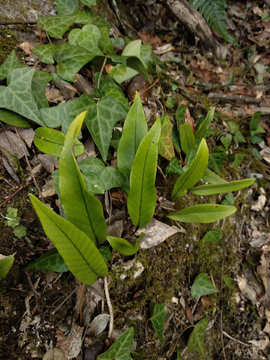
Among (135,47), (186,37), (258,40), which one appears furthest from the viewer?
(258,40)

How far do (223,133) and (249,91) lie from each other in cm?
77

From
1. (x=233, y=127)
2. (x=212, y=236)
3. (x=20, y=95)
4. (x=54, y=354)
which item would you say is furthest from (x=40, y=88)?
(x=233, y=127)

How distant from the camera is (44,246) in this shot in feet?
2.73

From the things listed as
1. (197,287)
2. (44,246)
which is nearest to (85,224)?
(44,246)

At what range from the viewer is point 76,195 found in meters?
0.68

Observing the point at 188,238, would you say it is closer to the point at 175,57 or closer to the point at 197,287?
the point at 197,287

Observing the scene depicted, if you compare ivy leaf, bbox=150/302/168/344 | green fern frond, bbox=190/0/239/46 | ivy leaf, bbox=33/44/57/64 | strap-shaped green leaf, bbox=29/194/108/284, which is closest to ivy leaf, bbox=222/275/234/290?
ivy leaf, bbox=150/302/168/344

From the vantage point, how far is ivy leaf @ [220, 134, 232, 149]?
1570 millimetres

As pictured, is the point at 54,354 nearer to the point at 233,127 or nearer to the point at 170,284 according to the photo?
the point at 170,284

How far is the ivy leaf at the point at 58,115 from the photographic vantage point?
0.88 m

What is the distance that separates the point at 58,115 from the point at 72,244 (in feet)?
1.70

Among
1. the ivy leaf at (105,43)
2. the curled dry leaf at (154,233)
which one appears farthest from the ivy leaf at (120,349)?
the ivy leaf at (105,43)

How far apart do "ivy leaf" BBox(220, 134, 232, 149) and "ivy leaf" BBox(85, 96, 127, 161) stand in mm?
897

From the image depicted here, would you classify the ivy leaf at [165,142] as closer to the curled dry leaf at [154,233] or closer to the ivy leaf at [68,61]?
the curled dry leaf at [154,233]
